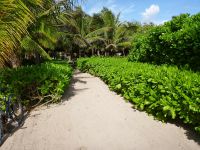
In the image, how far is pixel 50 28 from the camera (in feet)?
42.1

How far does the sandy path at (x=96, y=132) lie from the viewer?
5.39 metres

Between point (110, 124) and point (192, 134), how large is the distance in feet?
6.36

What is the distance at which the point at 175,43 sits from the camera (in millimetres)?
8258

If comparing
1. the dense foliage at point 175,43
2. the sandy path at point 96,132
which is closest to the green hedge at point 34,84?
the sandy path at point 96,132

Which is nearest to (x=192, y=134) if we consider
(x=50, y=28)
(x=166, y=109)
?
(x=166, y=109)

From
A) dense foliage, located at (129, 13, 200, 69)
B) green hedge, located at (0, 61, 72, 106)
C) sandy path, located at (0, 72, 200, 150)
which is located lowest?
sandy path, located at (0, 72, 200, 150)

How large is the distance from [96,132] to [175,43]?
154 inches

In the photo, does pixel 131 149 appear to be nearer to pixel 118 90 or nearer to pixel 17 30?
pixel 17 30

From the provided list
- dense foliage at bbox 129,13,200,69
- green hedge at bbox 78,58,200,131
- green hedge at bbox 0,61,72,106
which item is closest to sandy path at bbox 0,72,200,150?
green hedge at bbox 78,58,200,131

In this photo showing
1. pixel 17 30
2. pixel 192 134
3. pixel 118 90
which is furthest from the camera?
pixel 118 90

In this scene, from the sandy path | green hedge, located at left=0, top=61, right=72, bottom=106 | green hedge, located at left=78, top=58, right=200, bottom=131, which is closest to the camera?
green hedge, located at left=78, top=58, right=200, bottom=131

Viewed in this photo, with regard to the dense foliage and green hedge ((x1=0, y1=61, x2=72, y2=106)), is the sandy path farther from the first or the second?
the dense foliage

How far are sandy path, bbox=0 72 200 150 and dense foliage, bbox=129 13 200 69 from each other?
2166 mm

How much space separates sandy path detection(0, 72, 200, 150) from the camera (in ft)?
17.7
